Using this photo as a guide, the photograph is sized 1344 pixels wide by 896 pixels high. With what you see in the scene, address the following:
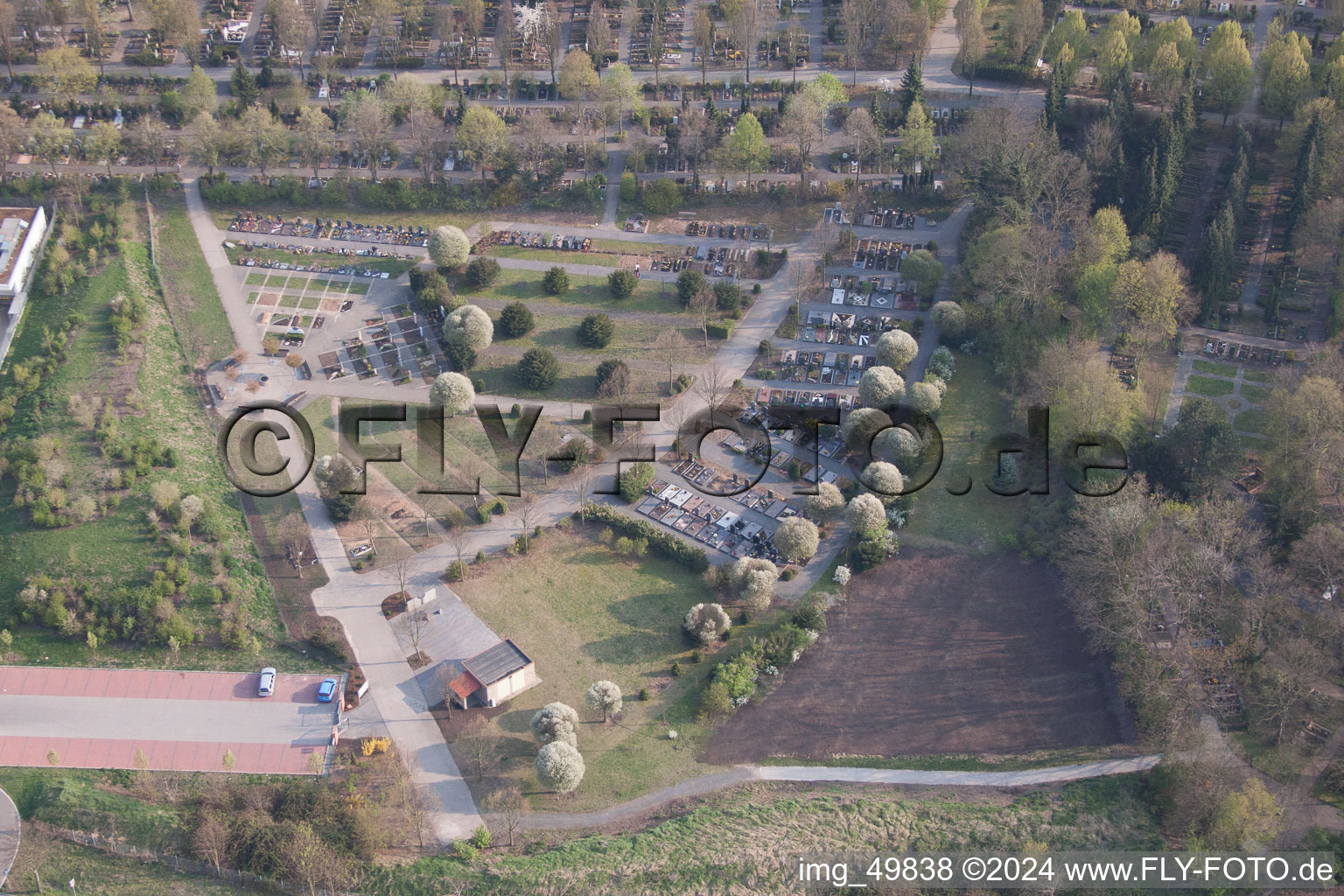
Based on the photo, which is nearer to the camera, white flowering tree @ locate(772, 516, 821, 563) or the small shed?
the small shed

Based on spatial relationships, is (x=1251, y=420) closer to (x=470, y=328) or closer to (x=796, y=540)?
(x=796, y=540)

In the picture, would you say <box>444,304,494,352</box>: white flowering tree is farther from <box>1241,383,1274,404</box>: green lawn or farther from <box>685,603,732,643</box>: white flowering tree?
<box>1241,383,1274,404</box>: green lawn

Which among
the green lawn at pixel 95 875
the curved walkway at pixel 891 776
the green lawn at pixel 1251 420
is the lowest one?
the green lawn at pixel 95 875

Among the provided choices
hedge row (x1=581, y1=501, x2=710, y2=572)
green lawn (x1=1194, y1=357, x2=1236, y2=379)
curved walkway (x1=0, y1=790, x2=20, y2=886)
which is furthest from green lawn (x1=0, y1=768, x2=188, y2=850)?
green lawn (x1=1194, y1=357, x2=1236, y2=379)

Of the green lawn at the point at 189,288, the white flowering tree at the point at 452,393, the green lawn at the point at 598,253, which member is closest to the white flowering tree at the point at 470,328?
the white flowering tree at the point at 452,393

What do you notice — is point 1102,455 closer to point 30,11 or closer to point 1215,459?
point 1215,459

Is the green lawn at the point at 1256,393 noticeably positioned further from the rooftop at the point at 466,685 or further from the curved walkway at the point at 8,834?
the curved walkway at the point at 8,834

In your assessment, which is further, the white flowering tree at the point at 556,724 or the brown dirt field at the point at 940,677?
the brown dirt field at the point at 940,677
